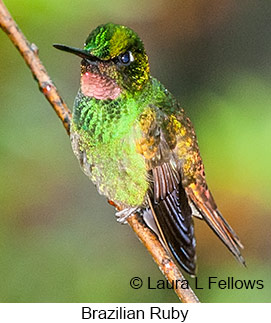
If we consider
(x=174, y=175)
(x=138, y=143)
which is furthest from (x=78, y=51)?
(x=174, y=175)

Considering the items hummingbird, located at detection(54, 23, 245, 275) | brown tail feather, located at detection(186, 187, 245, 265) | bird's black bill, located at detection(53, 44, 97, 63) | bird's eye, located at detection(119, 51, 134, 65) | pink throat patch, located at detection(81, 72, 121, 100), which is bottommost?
brown tail feather, located at detection(186, 187, 245, 265)

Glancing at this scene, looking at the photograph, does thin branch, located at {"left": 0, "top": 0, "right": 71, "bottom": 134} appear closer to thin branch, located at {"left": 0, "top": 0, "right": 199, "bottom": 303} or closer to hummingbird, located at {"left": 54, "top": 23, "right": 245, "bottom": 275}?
thin branch, located at {"left": 0, "top": 0, "right": 199, "bottom": 303}

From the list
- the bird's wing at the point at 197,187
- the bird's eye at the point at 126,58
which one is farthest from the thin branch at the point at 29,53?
the bird's wing at the point at 197,187

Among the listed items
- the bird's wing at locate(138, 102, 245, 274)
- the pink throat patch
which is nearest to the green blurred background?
the bird's wing at locate(138, 102, 245, 274)

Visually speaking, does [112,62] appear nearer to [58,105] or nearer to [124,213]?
[58,105]

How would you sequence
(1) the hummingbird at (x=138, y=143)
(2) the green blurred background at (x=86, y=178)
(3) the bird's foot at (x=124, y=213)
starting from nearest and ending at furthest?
(1) the hummingbird at (x=138, y=143) → (3) the bird's foot at (x=124, y=213) → (2) the green blurred background at (x=86, y=178)

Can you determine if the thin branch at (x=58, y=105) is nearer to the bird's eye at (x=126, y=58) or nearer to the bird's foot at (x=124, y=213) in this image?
the bird's foot at (x=124, y=213)

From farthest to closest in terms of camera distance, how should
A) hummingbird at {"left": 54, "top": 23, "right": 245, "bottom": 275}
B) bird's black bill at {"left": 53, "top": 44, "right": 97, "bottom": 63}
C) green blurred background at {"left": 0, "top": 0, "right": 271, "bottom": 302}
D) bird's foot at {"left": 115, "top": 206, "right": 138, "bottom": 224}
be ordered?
1. green blurred background at {"left": 0, "top": 0, "right": 271, "bottom": 302}
2. bird's foot at {"left": 115, "top": 206, "right": 138, "bottom": 224}
3. hummingbird at {"left": 54, "top": 23, "right": 245, "bottom": 275}
4. bird's black bill at {"left": 53, "top": 44, "right": 97, "bottom": 63}
